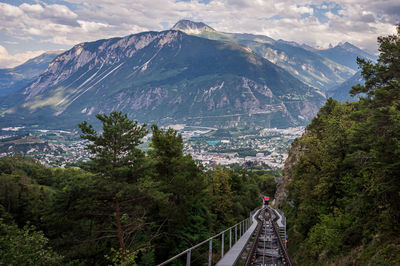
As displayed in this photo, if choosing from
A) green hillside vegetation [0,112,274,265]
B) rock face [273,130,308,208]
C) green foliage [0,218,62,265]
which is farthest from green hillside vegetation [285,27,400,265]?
rock face [273,130,308,208]

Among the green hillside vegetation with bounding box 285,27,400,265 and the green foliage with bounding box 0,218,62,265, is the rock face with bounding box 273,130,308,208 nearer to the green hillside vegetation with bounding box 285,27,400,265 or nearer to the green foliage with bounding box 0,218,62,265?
the green hillside vegetation with bounding box 285,27,400,265

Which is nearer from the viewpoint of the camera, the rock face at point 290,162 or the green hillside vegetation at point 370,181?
the green hillside vegetation at point 370,181

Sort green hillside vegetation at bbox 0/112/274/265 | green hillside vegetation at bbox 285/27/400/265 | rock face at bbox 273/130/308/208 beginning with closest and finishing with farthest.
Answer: green hillside vegetation at bbox 285/27/400/265, green hillside vegetation at bbox 0/112/274/265, rock face at bbox 273/130/308/208

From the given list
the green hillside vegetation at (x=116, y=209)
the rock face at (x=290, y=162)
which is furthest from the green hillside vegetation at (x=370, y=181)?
the rock face at (x=290, y=162)

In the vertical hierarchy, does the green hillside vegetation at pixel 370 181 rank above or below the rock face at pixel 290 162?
above

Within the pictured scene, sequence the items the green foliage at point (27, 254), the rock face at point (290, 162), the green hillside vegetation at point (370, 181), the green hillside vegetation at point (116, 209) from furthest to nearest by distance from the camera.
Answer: the rock face at point (290, 162) < the green hillside vegetation at point (116, 209) < the green foliage at point (27, 254) < the green hillside vegetation at point (370, 181)

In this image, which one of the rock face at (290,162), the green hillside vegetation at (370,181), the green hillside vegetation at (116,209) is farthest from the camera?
the rock face at (290,162)

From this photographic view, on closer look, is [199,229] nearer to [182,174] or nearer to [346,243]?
[182,174]

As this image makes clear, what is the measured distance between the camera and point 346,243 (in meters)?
13.9

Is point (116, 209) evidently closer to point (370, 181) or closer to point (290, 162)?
point (370, 181)

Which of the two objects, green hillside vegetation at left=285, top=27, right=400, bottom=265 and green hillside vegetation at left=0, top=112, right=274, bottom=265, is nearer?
green hillside vegetation at left=285, top=27, right=400, bottom=265

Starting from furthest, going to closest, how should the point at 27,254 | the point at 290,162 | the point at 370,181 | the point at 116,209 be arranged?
the point at 290,162
the point at 116,209
the point at 370,181
the point at 27,254

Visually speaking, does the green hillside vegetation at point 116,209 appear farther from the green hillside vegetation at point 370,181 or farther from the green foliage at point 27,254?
the green hillside vegetation at point 370,181

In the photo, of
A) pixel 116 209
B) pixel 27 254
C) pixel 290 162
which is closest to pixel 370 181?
pixel 116 209
